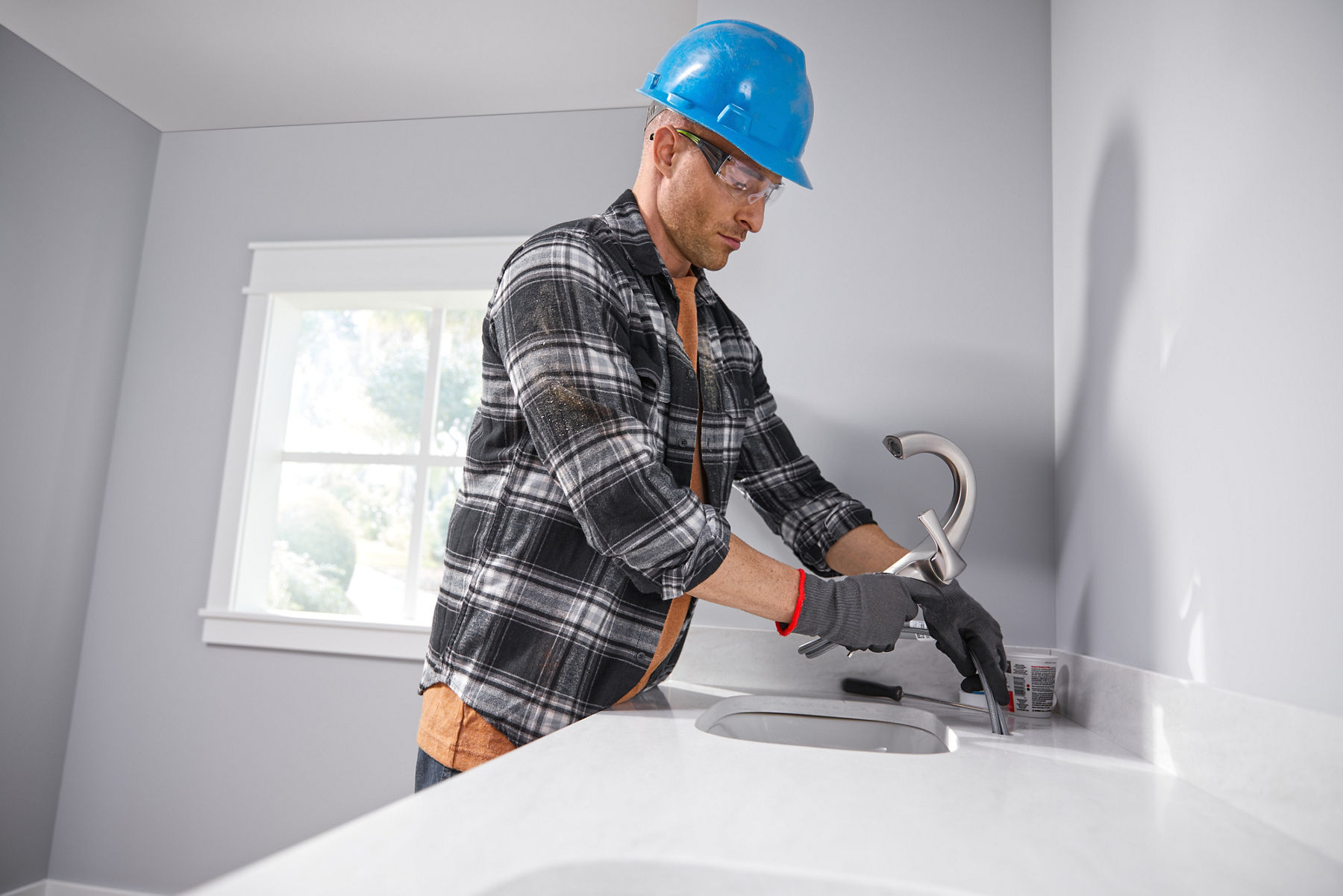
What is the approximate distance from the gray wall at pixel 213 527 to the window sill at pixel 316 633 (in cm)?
4

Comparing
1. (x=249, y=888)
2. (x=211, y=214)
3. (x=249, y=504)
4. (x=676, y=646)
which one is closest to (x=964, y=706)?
(x=676, y=646)

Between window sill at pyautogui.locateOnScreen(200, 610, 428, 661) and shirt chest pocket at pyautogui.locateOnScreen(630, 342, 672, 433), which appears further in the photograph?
window sill at pyautogui.locateOnScreen(200, 610, 428, 661)

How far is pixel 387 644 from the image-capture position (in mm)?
2414

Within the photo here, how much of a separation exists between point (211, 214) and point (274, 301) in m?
0.40

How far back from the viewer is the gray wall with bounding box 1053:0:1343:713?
1.91 ft

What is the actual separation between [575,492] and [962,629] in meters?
0.49

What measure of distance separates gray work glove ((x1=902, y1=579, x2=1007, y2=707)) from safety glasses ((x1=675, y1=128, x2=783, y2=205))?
21.6 inches

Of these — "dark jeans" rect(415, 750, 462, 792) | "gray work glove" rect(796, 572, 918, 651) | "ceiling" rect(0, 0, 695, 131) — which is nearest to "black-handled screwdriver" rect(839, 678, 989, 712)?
"gray work glove" rect(796, 572, 918, 651)

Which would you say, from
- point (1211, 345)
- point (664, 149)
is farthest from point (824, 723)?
point (664, 149)

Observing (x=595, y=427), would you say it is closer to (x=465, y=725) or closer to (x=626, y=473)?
(x=626, y=473)

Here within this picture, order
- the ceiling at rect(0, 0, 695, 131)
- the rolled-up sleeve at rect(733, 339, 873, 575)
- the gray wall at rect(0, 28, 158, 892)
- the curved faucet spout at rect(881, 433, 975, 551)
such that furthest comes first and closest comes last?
the gray wall at rect(0, 28, 158, 892), the ceiling at rect(0, 0, 695, 131), the rolled-up sleeve at rect(733, 339, 873, 575), the curved faucet spout at rect(881, 433, 975, 551)

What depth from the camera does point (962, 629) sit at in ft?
3.20

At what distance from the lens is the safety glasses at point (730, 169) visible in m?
1.07

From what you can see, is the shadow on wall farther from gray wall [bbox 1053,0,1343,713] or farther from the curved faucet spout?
the curved faucet spout
